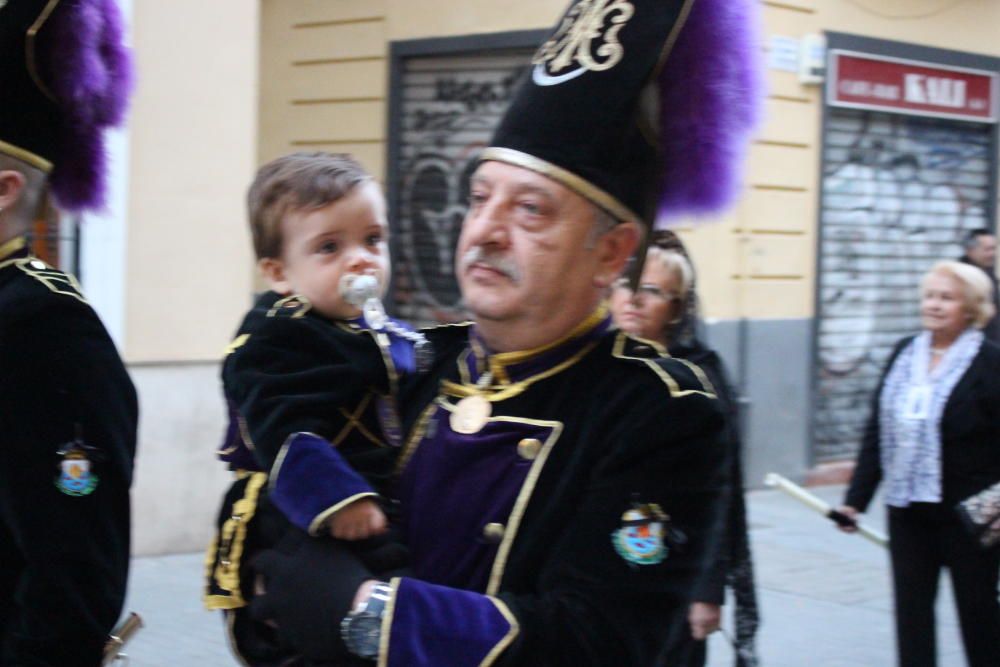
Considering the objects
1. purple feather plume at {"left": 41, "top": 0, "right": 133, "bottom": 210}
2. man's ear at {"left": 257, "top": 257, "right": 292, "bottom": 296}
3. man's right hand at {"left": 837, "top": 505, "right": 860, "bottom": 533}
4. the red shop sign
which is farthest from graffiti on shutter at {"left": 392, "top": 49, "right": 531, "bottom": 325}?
man's ear at {"left": 257, "top": 257, "right": 292, "bottom": 296}

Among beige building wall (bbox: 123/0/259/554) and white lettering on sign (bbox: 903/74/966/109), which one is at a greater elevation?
white lettering on sign (bbox: 903/74/966/109)

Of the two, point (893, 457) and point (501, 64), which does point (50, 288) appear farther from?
point (501, 64)

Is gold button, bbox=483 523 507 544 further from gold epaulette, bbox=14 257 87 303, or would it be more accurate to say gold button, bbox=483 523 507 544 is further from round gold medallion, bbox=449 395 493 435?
gold epaulette, bbox=14 257 87 303

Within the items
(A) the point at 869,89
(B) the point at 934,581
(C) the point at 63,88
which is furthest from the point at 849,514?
(A) the point at 869,89

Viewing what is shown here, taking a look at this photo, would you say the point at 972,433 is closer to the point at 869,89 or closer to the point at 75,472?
the point at 75,472

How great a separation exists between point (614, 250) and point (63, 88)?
4.45ft

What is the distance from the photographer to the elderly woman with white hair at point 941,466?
18.4 ft

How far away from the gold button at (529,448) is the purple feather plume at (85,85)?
1.39 metres

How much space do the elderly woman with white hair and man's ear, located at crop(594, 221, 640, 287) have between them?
3.76 meters

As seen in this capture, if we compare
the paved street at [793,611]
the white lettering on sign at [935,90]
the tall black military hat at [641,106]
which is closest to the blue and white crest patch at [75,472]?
the tall black military hat at [641,106]

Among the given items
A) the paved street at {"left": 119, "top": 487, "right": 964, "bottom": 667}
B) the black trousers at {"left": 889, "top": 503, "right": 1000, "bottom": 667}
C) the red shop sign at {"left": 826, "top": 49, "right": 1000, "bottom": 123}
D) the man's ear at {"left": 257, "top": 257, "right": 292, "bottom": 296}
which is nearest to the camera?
→ the man's ear at {"left": 257, "top": 257, "right": 292, "bottom": 296}

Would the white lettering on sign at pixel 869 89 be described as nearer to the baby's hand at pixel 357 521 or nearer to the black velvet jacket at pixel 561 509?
the black velvet jacket at pixel 561 509

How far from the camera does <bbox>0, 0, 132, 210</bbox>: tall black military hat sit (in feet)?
9.58

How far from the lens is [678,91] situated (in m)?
2.31
